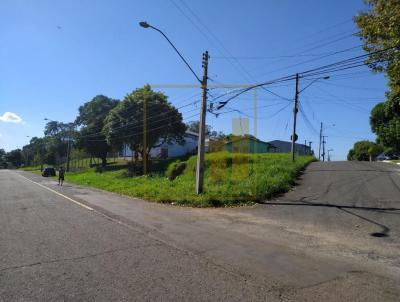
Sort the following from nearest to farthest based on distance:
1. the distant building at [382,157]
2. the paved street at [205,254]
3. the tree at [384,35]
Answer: the paved street at [205,254] → the tree at [384,35] → the distant building at [382,157]


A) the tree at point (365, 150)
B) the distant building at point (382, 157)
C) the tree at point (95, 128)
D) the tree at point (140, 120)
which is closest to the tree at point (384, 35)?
the tree at point (140, 120)

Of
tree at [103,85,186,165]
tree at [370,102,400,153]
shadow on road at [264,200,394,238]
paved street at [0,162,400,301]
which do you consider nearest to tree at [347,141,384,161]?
tree at [370,102,400,153]

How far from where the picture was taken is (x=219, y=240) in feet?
33.4

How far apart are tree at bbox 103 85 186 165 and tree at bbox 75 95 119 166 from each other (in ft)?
37.4

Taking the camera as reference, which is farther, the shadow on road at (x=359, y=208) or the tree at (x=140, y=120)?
the tree at (x=140, y=120)

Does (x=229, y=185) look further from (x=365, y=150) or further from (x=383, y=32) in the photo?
(x=365, y=150)

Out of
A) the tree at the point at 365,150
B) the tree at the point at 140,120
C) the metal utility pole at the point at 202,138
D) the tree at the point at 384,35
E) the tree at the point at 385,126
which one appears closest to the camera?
the tree at the point at 384,35

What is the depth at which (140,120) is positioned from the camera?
44312mm

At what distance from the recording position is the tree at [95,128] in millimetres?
60125

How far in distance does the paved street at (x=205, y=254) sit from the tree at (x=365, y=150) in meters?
73.7

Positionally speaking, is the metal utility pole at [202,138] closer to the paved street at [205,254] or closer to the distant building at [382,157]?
the paved street at [205,254]

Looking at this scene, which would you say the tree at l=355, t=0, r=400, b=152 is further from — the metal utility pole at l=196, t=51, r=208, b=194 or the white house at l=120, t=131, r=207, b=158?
the white house at l=120, t=131, r=207, b=158

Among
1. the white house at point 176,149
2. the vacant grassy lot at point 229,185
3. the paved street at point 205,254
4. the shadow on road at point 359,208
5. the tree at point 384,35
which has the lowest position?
the paved street at point 205,254

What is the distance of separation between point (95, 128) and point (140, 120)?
19.7 metres
